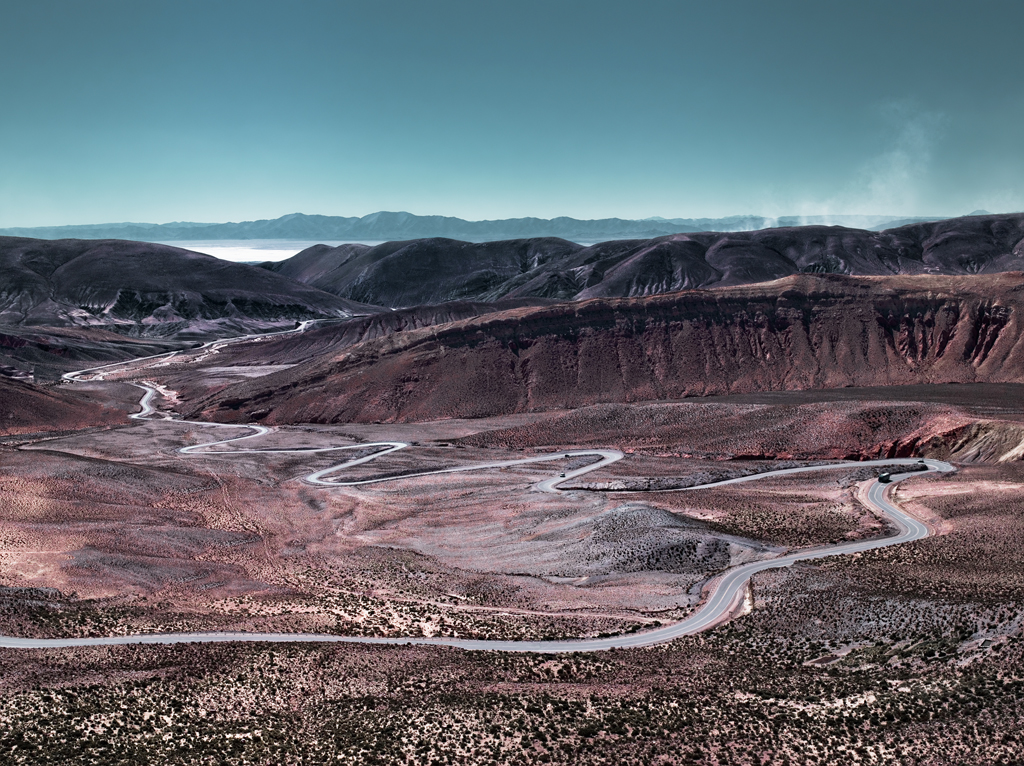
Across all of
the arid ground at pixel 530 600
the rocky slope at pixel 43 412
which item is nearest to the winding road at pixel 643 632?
the arid ground at pixel 530 600

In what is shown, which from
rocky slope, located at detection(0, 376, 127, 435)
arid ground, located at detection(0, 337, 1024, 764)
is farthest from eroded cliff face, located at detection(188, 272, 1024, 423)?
arid ground, located at detection(0, 337, 1024, 764)

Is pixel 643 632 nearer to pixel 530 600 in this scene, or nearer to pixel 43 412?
pixel 530 600

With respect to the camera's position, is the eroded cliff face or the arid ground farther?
the eroded cliff face

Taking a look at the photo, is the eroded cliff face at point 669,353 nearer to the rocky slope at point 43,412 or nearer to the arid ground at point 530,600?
the rocky slope at point 43,412

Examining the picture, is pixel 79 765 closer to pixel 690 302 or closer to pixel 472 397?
pixel 472 397

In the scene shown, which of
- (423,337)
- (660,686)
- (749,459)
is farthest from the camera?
(423,337)

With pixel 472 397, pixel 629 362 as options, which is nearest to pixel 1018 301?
pixel 629 362

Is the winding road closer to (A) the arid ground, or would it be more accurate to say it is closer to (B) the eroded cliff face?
(A) the arid ground

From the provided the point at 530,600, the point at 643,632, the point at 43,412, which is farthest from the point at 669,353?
the point at 43,412
